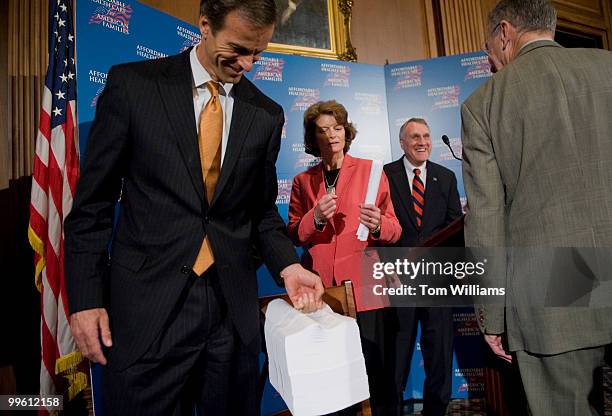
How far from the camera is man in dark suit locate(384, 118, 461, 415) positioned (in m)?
3.05

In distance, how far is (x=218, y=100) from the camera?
1.32 metres

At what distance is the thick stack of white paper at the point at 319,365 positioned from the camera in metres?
0.98

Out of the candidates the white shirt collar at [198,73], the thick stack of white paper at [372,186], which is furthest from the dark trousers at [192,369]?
the thick stack of white paper at [372,186]

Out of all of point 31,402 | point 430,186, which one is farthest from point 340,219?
point 31,402

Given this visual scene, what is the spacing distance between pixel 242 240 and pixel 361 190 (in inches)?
57.9

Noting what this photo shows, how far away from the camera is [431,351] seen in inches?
125

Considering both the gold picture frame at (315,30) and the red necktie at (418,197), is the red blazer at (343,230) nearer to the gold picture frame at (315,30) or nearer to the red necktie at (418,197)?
the red necktie at (418,197)

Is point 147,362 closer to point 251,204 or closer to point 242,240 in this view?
point 242,240

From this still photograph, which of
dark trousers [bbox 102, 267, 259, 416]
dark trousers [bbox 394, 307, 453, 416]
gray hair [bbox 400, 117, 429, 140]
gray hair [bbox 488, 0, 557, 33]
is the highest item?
gray hair [bbox 400, 117, 429, 140]

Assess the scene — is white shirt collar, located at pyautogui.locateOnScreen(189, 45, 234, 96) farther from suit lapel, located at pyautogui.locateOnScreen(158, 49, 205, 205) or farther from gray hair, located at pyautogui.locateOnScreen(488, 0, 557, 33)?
gray hair, located at pyautogui.locateOnScreen(488, 0, 557, 33)

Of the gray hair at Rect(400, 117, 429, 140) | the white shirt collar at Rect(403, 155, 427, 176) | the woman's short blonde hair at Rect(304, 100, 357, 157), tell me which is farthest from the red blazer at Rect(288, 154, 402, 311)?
the gray hair at Rect(400, 117, 429, 140)

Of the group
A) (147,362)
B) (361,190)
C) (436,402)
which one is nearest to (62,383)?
(147,362)

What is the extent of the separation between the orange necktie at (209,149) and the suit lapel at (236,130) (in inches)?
1.2

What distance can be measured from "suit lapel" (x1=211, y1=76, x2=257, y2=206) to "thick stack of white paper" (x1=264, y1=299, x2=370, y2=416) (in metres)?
0.42
